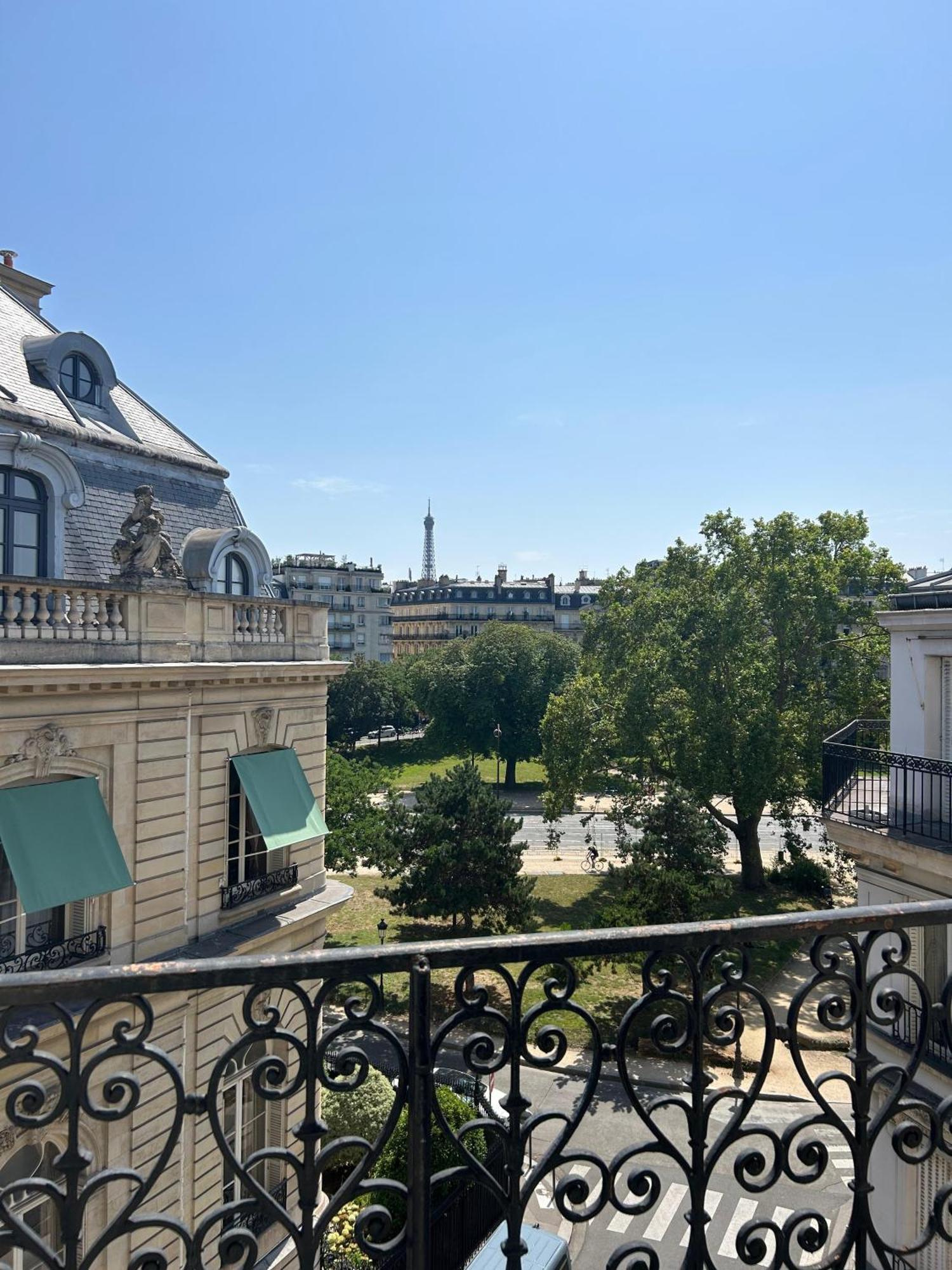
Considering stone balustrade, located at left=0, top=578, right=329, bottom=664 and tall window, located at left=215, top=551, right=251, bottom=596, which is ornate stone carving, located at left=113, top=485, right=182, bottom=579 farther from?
tall window, located at left=215, top=551, right=251, bottom=596

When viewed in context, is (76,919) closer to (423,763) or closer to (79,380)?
(79,380)

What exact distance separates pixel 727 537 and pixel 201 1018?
98.2ft

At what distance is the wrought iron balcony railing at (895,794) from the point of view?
48.7ft

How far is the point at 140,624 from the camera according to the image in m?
14.0

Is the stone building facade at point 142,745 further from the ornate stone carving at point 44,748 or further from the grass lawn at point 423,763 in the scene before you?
the grass lawn at point 423,763

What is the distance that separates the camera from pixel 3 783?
12.1 metres

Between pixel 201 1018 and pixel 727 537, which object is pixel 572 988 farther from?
pixel 727 537

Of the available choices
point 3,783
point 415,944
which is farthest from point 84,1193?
point 3,783

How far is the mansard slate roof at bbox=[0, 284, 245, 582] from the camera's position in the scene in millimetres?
15539

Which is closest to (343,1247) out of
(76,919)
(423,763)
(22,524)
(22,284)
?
(76,919)

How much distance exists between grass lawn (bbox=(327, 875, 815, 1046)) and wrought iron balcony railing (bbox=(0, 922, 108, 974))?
12.8 m

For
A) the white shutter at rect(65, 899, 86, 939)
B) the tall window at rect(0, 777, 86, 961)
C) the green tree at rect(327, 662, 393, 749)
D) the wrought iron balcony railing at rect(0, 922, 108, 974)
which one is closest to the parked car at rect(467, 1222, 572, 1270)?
the wrought iron balcony railing at rect(0, 922, 108, 974)

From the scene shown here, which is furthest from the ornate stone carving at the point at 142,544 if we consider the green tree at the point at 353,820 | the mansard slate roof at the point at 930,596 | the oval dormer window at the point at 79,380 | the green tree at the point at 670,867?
the green tree at the point at 670,867

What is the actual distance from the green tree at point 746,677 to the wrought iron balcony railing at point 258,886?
63.0 ft
